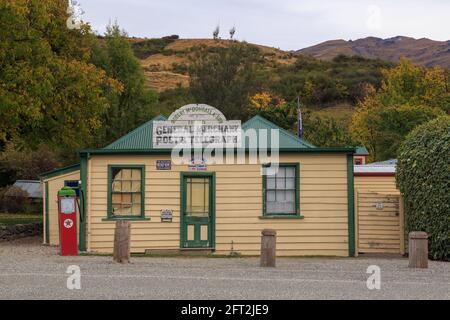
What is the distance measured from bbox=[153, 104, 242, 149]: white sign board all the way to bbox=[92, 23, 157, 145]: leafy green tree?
53.9 feet

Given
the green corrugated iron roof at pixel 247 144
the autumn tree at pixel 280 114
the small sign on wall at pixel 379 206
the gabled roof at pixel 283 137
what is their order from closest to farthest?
the small sign on wall at pixel 379 206, the gabled roof at pixel 283 137, the green corrugated iron roof at pixel 247 144, the autumn tree at pixel 280 114

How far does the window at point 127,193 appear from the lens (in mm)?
21641

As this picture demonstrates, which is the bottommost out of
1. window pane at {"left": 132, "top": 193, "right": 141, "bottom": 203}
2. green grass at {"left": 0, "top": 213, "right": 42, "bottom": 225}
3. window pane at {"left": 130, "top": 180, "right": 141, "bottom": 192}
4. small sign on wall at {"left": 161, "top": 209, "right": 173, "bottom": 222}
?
green grass at {"left": 0, "top": 213, "right": 42, "bottom": 225}

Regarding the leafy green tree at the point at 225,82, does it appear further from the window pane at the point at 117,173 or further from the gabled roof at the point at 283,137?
the window pane at the point at 117,173

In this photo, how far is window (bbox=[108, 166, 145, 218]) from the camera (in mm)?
21641

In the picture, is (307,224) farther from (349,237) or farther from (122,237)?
(122,237)

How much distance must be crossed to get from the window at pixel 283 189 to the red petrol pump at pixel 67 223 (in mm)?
5037

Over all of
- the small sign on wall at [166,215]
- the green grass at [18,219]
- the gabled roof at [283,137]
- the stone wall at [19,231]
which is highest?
the gabled roof at [283,137]

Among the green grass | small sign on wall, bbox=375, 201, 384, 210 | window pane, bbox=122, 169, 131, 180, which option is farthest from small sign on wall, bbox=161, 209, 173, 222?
the green grass

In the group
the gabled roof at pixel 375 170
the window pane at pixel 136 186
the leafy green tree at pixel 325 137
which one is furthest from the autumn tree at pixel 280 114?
the window pane at pixel 136 186

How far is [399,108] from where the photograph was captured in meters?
45.3

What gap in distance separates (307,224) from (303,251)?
72 centimetres

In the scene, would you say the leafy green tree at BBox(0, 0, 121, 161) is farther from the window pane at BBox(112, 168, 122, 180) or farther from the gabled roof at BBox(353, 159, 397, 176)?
the gabled roof at BBox(353, 159, 397, 176)

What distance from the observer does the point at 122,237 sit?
17.2m
